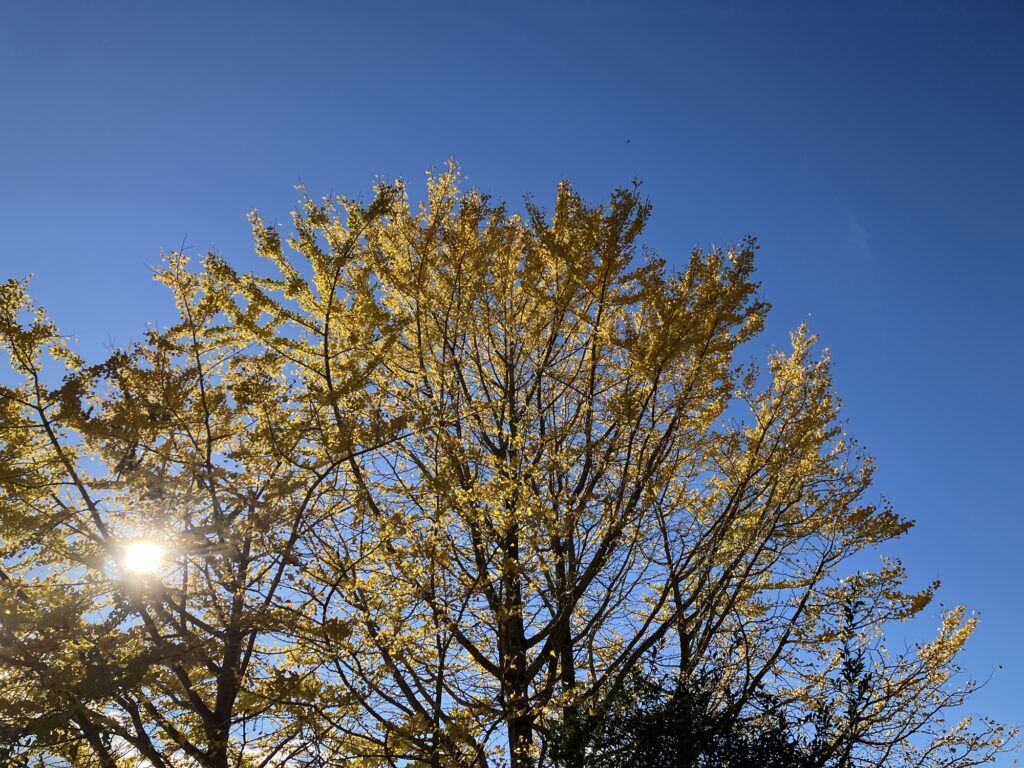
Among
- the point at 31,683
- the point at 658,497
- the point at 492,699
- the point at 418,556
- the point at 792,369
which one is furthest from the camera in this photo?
the point at 792,369

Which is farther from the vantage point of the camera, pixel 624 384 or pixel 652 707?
pixel 624 384

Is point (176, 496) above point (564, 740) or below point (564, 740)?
above

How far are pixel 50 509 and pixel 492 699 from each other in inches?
130

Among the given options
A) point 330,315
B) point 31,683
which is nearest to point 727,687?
point 330,315

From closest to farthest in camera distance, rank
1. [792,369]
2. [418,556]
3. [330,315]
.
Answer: [418,556], [330,315], [792,369]

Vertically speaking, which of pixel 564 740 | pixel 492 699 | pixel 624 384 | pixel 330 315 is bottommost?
pixel 564 740

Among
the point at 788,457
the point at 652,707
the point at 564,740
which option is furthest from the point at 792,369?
the point at 564,740

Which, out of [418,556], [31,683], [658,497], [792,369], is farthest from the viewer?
[792,369]

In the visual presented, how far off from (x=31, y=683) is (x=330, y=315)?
2.61m

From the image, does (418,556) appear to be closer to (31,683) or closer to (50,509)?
(31,683)

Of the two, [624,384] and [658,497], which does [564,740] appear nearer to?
[658,497]

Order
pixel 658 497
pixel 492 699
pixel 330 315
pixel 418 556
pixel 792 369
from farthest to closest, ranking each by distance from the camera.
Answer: pixel 792 369 → pixel 658 497 → pixel 492 699 → pixel 330 315 → pixel 418 556

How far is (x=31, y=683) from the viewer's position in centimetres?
339

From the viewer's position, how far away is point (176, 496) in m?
3.72
